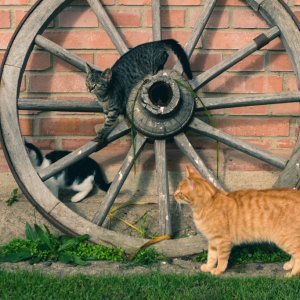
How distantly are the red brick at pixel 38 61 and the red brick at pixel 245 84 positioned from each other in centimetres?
99

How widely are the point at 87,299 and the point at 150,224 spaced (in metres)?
0.99

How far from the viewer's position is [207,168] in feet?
12.4

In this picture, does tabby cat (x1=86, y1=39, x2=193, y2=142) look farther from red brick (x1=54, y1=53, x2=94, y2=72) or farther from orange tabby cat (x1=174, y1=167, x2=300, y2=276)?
orange tabby cat (x1=174, y1=167, x2=300, y2=276)

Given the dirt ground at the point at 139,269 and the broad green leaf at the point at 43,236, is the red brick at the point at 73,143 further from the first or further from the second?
the dirt ground at the point at 139,269

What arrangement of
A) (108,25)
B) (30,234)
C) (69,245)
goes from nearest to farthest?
(69,245) → (30,234) → (108,25)

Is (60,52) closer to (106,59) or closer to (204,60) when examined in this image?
(106,59)

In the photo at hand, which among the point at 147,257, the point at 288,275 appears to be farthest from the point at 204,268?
the point at 288,275

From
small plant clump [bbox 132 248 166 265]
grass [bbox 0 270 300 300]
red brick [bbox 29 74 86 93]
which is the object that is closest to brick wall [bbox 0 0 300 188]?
red brick [bbox 29 74 86 93]

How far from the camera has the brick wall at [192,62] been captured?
3.95 m

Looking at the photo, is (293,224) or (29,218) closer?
(293,224)

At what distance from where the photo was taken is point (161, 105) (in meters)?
3.62

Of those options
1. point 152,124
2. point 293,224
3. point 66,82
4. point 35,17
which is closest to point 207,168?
point 152,124

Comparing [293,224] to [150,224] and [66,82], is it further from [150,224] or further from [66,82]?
[66,82]

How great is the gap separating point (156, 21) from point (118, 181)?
0.95 metres
